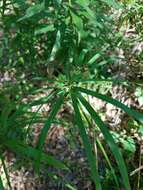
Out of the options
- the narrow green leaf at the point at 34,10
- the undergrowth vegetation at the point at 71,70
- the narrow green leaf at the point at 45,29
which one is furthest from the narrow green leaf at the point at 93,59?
the narrow green leaf at the point at 34,10

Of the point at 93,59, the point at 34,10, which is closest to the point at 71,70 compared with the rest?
the point at 93,59

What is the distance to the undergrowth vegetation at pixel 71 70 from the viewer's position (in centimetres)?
136

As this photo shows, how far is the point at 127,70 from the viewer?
2.95 metres

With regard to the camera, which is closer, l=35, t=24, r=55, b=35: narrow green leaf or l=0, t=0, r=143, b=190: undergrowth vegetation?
l=0, t=0, r=143, b=190: undergrowth vegetation

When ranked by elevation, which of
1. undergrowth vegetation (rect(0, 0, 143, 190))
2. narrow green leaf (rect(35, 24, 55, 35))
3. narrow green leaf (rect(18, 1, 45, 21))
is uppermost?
narrow green leaf (rect(18, 1, 45, 21))

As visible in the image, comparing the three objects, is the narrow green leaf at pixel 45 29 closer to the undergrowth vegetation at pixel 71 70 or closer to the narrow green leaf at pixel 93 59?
the undergrowth vegetation at pixel 71 70

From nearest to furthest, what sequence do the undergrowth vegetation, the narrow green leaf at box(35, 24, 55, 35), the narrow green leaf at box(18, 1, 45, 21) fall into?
the undergrowth vegetation
the narrow green leaf at box(18, 1, 45, 21)
the narrow green leaf at box(35, 24, 55, 35)

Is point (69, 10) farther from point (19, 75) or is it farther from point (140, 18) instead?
point (140, 18)

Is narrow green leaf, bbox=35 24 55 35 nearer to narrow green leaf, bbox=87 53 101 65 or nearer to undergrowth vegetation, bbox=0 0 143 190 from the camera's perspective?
undergrowth vegetation, bbox=0 0 143 190

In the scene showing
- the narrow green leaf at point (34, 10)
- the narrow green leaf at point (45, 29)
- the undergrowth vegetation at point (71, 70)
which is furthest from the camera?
the narrow green leaf at point (45, 29)

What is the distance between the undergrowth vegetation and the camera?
4.45 feet

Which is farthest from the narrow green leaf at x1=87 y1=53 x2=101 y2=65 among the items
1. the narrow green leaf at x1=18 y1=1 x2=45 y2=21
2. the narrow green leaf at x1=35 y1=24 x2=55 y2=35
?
the narrow green leaf at x1=18 y1=1 x2=45 y2=21

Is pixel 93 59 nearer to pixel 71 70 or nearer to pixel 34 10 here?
pixel 71 70

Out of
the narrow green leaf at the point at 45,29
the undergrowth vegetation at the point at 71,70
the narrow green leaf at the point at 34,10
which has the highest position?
the narrow green leaf at the point at 34,10
